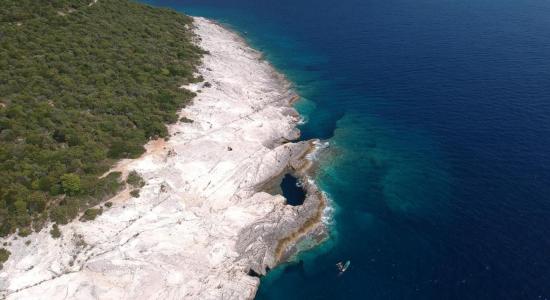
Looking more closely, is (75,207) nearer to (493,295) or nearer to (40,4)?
(493,295)

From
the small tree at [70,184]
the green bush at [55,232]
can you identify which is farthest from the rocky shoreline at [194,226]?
the small tree at [70,184]

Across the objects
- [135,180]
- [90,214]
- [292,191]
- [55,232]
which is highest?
[135,180]

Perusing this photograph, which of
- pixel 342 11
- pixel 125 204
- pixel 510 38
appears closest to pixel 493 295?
pixel 125 204

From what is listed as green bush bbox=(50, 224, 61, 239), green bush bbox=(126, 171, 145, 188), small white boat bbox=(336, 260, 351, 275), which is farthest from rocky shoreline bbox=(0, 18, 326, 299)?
small white boat bbox=(336, 260, 351, 275)

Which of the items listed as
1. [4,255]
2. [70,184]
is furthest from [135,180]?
[4,255]

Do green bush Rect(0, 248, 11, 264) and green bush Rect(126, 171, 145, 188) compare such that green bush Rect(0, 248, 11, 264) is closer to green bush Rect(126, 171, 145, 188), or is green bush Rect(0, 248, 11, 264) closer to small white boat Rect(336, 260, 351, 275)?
green bush Rect(126, 171, 145, 188)

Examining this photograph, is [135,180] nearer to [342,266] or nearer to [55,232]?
[55,232]
